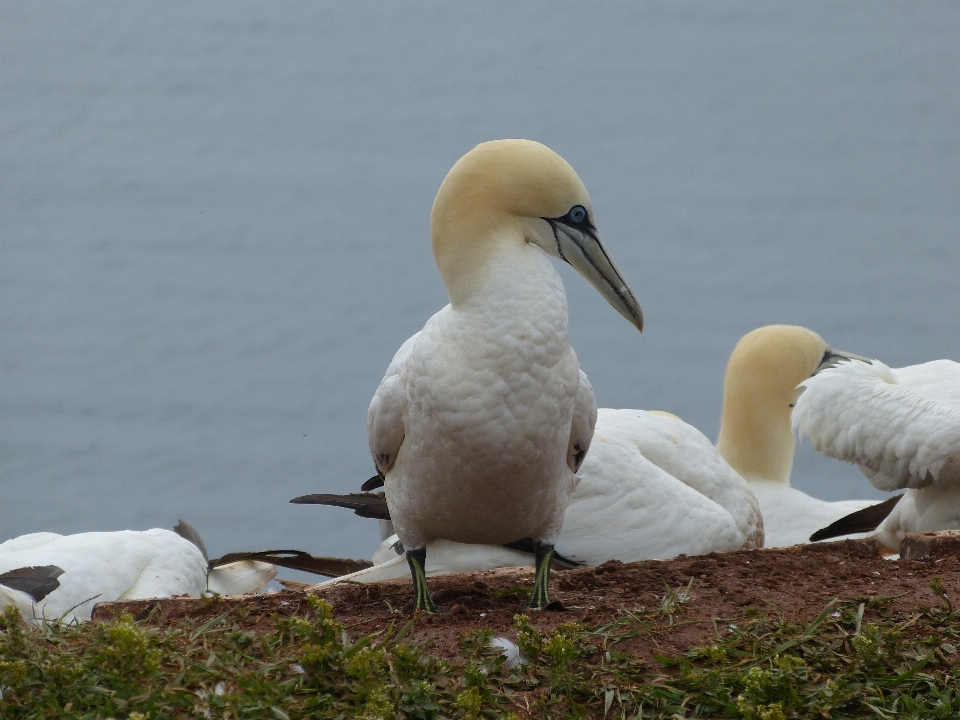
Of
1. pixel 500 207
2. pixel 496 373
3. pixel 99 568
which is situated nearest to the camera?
pixel 496 373

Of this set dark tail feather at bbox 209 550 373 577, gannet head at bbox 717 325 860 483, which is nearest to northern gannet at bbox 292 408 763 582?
dark tail feather at bbox 209 550 373 577

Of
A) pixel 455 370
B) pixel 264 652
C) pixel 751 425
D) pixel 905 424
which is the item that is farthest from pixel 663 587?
pixel 751 425

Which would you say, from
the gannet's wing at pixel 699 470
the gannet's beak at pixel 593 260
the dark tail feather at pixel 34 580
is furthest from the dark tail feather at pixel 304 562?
the gannet's beak at pixel 593 260

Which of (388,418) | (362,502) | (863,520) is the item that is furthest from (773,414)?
(388,418)

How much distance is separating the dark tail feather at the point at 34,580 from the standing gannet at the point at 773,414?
97.8 inches

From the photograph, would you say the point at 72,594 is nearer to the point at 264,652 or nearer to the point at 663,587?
the point at 264,652

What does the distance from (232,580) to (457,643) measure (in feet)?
5.70

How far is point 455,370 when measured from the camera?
2303 millimetres

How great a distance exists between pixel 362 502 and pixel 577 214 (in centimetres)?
125

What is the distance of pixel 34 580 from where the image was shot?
9.67ft

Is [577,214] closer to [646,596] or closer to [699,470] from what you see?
[646,596]

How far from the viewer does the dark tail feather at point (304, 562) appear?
346 cm

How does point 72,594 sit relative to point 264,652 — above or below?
below

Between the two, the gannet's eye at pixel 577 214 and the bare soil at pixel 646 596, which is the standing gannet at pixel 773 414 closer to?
the bare soil at pixel 646 596
